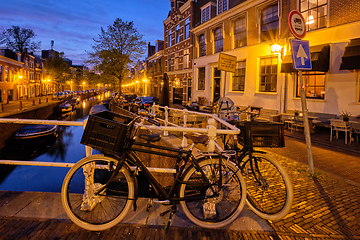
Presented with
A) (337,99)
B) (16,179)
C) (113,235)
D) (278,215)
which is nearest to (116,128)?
(113,235)

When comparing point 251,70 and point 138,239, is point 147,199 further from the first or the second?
point 251,70

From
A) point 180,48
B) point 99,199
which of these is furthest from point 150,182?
point 180,48

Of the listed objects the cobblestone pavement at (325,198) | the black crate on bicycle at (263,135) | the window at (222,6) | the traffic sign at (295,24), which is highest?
the window at (222,6)

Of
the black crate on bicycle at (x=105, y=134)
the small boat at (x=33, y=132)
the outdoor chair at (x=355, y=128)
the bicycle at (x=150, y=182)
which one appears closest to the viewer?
the black crate on bicycle at (x=105, y=134)

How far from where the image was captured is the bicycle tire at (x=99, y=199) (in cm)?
220

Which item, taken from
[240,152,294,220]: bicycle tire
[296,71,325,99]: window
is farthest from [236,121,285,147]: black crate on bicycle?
[296,71,325,99]: window

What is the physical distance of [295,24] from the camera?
4.03 meters

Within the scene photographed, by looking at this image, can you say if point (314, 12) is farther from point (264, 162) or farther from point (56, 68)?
point (56, 68)

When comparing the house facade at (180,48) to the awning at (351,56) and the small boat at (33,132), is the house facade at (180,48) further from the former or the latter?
the awning at (351,56)

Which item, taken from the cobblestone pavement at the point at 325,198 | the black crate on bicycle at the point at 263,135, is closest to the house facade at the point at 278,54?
the cobblestone pavement at the point at 325,198

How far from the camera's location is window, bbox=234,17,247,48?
14.9 metres

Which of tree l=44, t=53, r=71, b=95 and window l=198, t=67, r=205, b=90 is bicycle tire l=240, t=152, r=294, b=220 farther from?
tree l=44, t=53, r=71, b=95

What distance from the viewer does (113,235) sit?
2.17m

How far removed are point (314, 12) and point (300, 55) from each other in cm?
850
